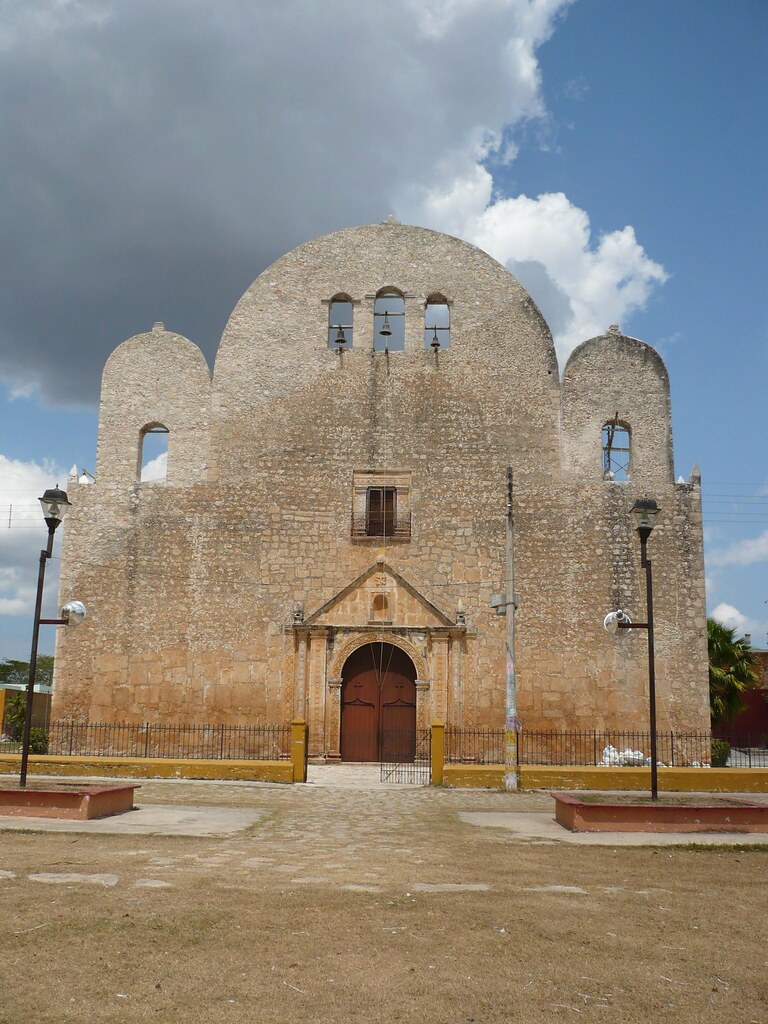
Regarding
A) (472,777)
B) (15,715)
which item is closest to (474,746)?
(472,777)

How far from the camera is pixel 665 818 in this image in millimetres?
10109

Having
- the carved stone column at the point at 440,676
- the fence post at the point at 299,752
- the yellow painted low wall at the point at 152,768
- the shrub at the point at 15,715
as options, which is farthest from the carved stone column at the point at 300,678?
the shrub at the point at 15,715

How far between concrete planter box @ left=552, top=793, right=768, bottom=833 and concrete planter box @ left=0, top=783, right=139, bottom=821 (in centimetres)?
514

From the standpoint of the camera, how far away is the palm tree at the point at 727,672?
916 inches

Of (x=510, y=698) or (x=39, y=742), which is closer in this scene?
(x=510, y=698)

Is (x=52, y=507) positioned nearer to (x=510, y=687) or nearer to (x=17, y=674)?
(x=510, y=687)

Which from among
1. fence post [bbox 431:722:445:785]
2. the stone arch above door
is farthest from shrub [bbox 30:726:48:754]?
fence post [bbox 431:722:445:785]

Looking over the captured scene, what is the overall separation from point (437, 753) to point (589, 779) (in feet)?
Answer: 8.34

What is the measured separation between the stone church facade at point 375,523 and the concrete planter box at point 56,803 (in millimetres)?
9004

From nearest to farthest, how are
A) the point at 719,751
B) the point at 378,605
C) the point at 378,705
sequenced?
the point at 378,705, the point at 378,605, the point at 719,751

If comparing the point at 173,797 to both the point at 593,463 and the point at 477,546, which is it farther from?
the point at 593,463

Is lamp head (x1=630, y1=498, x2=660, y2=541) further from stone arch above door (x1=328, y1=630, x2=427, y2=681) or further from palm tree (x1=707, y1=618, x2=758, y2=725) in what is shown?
palm tree (x1=707, y1=618, x2=758, y2=725)

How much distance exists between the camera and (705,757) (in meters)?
19.0

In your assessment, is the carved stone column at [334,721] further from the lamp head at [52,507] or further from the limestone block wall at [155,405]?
the lamp head at [52,507]
